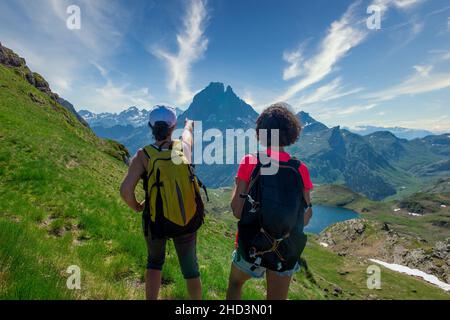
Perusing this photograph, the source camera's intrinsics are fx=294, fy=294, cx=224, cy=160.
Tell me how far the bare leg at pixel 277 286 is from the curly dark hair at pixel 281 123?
2.16 m

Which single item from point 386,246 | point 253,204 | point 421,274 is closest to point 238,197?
point 253,204

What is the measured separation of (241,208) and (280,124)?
5.14ft

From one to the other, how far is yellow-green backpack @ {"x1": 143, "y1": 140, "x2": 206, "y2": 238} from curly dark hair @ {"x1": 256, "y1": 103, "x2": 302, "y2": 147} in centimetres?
156

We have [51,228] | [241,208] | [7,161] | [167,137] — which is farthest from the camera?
[7,161]

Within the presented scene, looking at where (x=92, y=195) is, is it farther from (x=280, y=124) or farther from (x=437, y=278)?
(x=437, y=278)

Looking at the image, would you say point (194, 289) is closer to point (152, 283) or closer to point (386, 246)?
point (152, 283)

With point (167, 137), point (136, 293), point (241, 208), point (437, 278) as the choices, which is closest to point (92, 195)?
point (136, 293)

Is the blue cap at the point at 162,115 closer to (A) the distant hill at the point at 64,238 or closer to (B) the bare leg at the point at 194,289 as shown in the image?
(B) the bare leg at the point at 194,289

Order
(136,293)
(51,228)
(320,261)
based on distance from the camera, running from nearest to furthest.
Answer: (136,293), (51,228), (320,261)

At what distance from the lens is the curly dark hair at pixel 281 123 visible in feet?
16.3

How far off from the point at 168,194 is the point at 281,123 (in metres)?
2.28

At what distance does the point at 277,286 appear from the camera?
479cm

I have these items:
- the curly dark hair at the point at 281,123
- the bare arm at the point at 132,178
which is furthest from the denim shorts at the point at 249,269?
the bare arm at the point at 132,178

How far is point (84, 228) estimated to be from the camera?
10.5 meters
